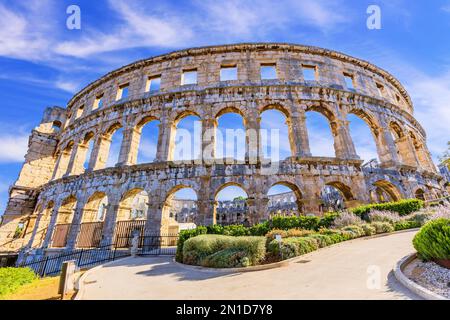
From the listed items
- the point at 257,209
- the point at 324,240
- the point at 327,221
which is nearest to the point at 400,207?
the point at 327,221

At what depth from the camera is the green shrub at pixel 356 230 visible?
935 centimetres

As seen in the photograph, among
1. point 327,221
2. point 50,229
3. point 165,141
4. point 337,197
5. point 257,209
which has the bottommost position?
point 50,229

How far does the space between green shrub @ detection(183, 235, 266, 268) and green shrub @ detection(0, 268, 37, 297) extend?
5.04m

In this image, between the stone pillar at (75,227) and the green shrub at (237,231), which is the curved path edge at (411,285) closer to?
the green shrub at (237,231)

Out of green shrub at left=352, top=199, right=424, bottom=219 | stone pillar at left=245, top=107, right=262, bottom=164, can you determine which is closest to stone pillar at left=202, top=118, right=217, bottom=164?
stone pillar at left=245, top=107, right=262, bottom=164

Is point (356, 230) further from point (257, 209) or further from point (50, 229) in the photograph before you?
point (50, 229)

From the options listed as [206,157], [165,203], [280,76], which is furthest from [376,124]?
[165,203]

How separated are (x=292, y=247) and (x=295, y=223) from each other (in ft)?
12.4

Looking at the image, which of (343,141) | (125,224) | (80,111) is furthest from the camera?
(80,111)

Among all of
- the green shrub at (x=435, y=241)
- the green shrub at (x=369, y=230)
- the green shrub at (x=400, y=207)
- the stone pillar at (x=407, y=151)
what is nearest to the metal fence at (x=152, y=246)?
the green shrub at (x=369, y=230)

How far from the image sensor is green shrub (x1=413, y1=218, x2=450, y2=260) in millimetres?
4305

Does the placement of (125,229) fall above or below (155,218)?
below

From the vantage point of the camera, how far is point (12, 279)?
579 cm

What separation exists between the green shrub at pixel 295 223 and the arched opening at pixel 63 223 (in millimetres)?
14988
